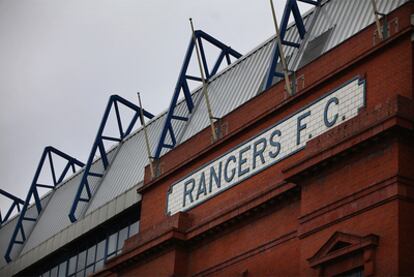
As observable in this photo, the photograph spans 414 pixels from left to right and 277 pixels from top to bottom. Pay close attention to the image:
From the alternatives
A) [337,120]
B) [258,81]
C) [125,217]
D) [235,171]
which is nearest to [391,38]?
[337,120]

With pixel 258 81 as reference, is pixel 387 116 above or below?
below

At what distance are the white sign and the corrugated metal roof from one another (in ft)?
13.4

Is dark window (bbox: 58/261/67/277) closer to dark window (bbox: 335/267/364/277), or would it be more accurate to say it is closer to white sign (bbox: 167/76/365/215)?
white sign (bbox: 167/76/365/215)

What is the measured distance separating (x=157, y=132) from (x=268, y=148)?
1562cm

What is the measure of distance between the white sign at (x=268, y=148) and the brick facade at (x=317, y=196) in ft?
1.02

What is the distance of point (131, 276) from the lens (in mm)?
40281

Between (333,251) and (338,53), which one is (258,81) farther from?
(333,251)

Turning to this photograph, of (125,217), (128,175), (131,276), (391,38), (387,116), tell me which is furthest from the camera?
(128,175)

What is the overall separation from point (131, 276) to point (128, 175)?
35.8ft

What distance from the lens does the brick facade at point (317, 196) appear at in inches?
1152

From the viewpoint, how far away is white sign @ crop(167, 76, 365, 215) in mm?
32531

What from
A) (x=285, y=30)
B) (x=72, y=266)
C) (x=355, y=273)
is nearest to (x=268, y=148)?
(x=285, y=30)

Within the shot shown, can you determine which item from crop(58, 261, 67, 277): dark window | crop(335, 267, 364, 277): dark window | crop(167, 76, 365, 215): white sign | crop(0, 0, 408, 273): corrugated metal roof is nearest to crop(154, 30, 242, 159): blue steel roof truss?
crop(0, 0, 408, 273): corrugated metal roof

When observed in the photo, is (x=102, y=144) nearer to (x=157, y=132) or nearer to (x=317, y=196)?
(x=157, y=132)
